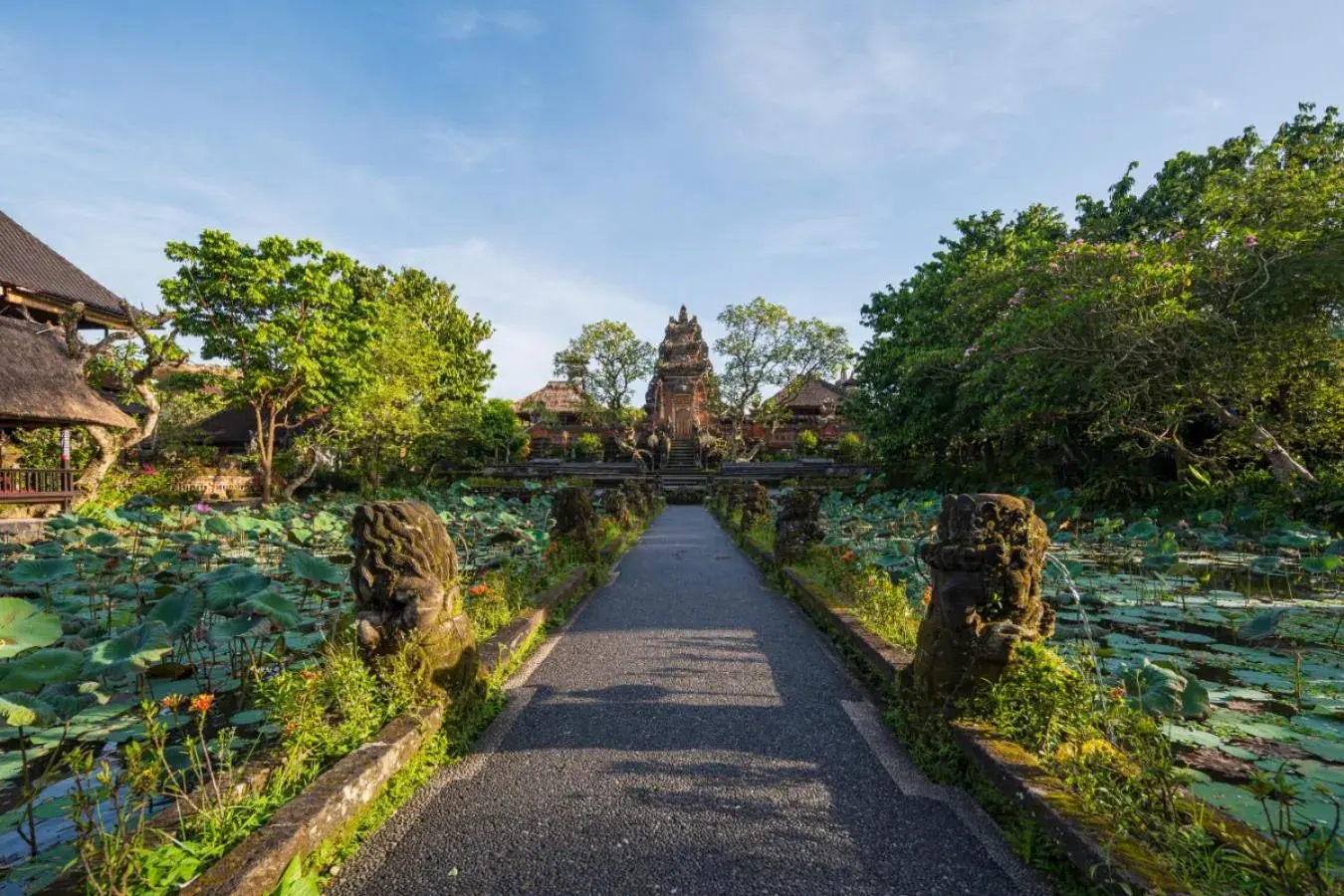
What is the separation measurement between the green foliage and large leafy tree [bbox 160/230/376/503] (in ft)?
50.7

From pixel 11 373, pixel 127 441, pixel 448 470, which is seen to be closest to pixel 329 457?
pixel 448 470

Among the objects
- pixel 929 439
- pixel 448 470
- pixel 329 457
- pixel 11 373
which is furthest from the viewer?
pixel 448 470

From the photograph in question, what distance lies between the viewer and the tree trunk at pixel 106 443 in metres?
13.4

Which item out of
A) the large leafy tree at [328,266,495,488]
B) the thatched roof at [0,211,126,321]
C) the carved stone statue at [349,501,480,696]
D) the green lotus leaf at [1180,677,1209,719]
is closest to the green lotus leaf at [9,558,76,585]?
the carved stone statue at [349,501,480,696]

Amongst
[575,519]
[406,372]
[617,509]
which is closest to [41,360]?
[406,372]

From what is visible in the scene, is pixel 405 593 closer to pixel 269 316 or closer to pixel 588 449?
pixel 269 316

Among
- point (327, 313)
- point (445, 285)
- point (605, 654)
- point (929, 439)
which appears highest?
point (445, 285)

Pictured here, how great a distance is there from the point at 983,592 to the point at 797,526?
4841 millimetres

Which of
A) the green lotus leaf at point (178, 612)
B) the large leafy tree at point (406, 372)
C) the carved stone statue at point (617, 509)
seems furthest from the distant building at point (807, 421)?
the green lotus leaf at point (178, 612)

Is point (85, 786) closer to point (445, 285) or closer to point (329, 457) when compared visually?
point (329, 457)

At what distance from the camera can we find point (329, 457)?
23.1m

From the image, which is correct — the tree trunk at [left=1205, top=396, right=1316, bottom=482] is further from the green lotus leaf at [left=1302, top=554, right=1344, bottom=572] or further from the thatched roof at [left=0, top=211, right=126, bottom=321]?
the thatched roof at [left=0, top=211, right=126, bottom=321]

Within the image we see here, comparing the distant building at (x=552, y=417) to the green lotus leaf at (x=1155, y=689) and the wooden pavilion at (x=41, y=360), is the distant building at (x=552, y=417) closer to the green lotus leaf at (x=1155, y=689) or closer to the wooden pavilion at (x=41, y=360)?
the wooden pavilion at (x=41, y=360)

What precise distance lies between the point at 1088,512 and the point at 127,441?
22.8 meters
